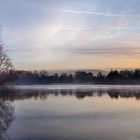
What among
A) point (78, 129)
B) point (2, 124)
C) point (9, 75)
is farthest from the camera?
point (9, 75)

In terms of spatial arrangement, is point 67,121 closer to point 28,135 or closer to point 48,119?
point 48,119

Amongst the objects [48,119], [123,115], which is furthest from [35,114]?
[123,115]

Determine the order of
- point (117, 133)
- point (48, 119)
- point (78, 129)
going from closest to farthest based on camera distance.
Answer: point (117, 133) → point (78, 129) → point (48, 119)

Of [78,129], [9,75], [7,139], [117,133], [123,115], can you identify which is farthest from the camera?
[9,75]

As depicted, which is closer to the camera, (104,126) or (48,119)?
(104,126)

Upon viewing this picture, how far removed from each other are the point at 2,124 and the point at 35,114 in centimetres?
414

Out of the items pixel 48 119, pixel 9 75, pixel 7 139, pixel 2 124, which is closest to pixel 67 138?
pixel 7 139

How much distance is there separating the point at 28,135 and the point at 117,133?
9.17ft

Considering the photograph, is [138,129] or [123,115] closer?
[138,129]

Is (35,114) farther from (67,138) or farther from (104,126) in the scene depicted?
(67,138)

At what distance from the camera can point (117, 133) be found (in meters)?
14.9

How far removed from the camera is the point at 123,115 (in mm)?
21469

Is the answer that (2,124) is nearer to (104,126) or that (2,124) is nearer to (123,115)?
(104,126)

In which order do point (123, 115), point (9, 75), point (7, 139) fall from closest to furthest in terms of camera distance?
1. point (7, 139)
2. point (123, 115)
3. point (9, 75)
